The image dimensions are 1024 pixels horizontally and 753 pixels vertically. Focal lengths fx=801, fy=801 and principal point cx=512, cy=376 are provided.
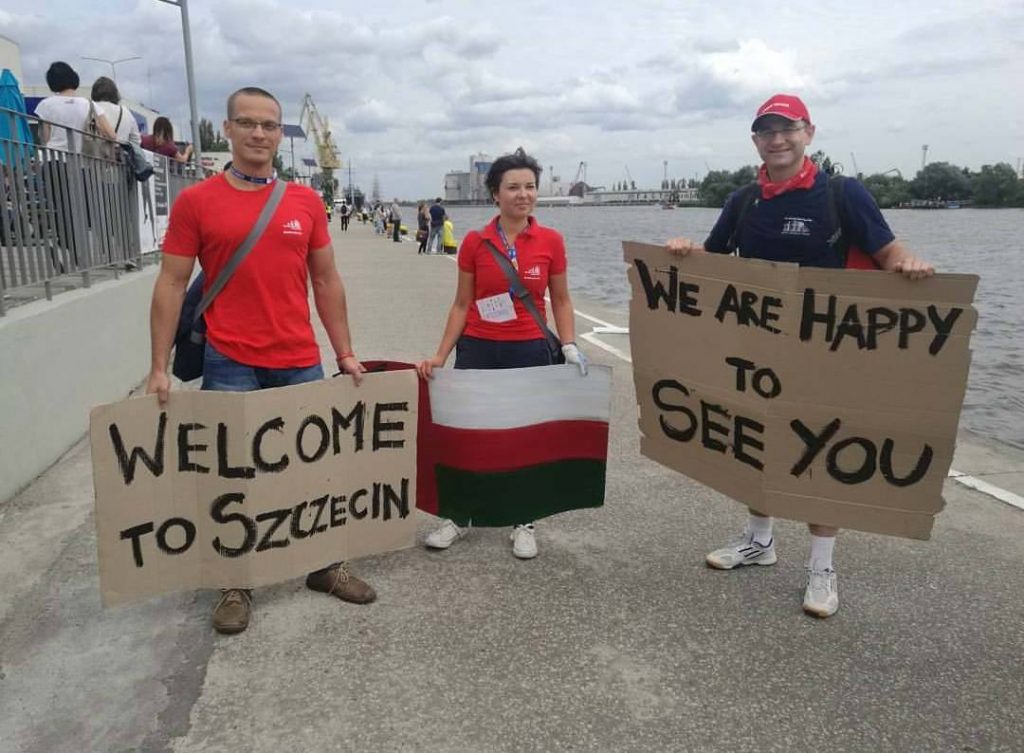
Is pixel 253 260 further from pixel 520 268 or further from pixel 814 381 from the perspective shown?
pixel 814 381

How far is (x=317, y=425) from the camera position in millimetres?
3150

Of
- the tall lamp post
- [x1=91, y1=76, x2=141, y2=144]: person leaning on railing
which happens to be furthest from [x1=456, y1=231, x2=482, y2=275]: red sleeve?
the tall lamp post

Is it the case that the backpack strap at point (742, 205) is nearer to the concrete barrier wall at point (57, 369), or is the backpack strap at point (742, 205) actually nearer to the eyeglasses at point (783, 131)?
the eyeglasses at point (783, 131)

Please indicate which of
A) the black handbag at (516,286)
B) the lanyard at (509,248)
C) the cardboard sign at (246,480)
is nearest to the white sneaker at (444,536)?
the cardboard sign at (246,480)

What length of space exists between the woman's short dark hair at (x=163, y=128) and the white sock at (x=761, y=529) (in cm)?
830

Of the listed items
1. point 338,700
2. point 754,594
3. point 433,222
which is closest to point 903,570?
point 754,594

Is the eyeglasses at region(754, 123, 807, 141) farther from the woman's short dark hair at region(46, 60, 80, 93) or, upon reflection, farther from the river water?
the woman's short dark hair at region(46, 60, 80, 93)

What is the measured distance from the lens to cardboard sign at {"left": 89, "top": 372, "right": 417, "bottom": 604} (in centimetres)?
287

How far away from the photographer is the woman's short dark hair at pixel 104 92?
7426 mm

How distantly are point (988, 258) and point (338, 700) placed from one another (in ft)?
130

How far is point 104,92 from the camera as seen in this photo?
24.5 ft

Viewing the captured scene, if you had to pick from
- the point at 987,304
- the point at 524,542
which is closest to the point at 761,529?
the point at 524,542

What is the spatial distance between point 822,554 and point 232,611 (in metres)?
2.37

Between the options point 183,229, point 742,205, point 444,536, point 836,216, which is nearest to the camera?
point 183,229
